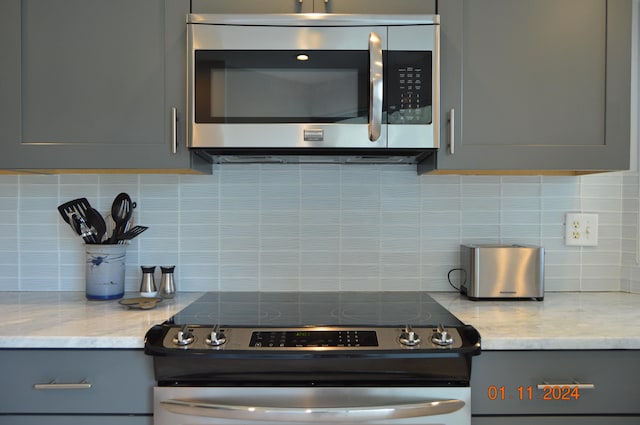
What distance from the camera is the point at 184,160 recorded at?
148 cm

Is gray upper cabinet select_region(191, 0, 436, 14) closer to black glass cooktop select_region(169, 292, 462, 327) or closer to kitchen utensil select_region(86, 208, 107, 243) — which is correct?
kitchen utensil select_region(86, 208, 107, 243)

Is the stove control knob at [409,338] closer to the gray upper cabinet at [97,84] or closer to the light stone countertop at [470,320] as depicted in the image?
the light stone countertop at [470,320]

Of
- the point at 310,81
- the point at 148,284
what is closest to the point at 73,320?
the point at 148,284

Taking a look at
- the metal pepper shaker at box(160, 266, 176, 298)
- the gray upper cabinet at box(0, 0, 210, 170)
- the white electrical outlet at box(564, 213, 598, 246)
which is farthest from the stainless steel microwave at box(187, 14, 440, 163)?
the white electrical outlet at box(564, 213, 598, 246)

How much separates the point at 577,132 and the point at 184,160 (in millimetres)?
1241

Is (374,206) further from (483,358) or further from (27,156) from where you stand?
(27,156)

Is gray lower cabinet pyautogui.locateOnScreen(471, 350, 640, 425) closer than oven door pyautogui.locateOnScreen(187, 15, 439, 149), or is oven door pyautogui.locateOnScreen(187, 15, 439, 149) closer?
gray lower cabinet pyautogui.locateOnScreen(471, 350, 640, 425)

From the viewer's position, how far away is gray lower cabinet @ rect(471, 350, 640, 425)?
1.20 meters

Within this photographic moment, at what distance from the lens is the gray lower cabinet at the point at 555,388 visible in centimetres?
120

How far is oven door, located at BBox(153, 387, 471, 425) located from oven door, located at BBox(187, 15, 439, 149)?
70cm

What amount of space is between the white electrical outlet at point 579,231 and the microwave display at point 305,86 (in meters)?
0.79

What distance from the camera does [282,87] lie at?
4.74 feet

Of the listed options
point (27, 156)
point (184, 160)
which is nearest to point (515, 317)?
point (184, 160)

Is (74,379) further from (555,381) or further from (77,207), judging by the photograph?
(555,381)
